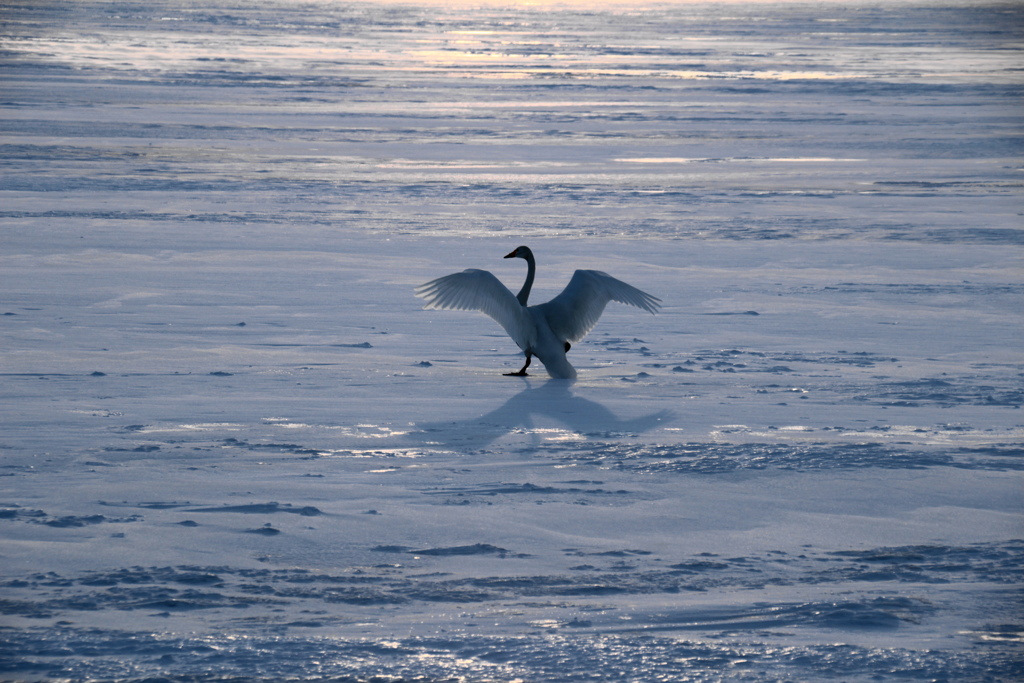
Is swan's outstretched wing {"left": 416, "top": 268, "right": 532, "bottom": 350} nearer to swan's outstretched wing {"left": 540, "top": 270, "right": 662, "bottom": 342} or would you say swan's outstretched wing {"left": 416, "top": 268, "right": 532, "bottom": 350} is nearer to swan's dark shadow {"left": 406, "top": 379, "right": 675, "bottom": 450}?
swan's outstretched wing {"left": 540, "top": 270, "right": 662, "bottom": 342}

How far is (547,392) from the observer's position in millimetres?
6707

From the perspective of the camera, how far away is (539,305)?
7148 millimetres

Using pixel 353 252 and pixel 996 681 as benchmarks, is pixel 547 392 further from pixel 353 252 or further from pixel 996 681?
pixel 353 252

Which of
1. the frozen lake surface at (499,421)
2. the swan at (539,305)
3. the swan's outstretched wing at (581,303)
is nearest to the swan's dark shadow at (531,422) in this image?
the frozen lake surface at (499,421)

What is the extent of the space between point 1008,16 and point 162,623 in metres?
64.6

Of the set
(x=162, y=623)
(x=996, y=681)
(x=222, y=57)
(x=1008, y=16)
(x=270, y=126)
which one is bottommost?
(x=996, y=681)

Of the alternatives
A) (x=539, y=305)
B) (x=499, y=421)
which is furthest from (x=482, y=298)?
(x=499, y=421)

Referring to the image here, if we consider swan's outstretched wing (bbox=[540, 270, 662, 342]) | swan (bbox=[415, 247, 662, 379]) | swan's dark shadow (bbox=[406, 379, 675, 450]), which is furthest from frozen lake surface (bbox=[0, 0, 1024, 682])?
swan's outstretched wing (bbox=[540, 270, 662, 342])

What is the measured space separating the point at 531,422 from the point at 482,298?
1190 mm

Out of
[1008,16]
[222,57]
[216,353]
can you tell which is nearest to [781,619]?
[216,353]

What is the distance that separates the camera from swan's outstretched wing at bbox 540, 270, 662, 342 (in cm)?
720

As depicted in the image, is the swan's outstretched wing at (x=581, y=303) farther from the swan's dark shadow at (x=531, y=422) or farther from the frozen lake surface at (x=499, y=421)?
the swan's dark shadow at (x=531, y=422)

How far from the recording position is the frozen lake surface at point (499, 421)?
387 centimetres

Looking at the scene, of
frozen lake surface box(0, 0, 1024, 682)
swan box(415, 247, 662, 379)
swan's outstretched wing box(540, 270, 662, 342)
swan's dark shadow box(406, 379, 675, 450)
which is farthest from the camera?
swan's outstretched wing box(540, 270, 662, 342)
